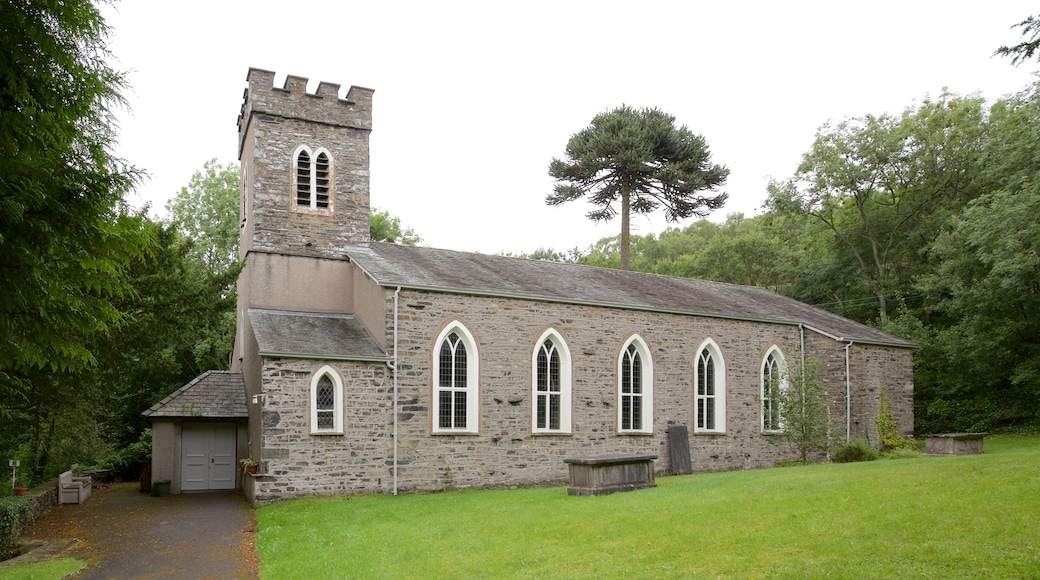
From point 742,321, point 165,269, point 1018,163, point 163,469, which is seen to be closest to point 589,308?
point 742,321

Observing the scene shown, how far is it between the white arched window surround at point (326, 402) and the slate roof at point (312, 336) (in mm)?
460

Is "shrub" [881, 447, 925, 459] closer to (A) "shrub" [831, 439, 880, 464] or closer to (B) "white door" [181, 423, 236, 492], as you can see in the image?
(A) "shrub" [831, 439, 880, 464]

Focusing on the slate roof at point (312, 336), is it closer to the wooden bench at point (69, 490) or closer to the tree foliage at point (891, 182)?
the wooden bench at point (69, 490)

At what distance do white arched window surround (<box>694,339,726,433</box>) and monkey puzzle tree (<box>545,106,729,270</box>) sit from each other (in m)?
18.7

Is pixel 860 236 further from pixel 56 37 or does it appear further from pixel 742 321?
pixel 56 37

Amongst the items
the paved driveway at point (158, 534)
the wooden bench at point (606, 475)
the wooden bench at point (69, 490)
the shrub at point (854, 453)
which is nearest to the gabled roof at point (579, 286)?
the shrub at point (854, 453)

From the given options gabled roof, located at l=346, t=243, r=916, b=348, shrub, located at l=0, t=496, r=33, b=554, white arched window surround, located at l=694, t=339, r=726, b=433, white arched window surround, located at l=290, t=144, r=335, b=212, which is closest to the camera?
shrub, located at l=0, t=496, r=33, b=554

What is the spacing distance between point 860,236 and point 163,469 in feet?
115

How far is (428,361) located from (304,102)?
933 centimetres

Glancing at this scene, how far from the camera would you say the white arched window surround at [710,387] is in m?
26.2

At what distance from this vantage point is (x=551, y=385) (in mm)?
23328

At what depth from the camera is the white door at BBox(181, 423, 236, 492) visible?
24.0 metres

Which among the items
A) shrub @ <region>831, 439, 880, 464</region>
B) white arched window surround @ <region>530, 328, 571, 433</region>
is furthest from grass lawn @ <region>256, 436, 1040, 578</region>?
shrub @ <region>831, 439, 880, 464</region>

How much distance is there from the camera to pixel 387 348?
2050cm
